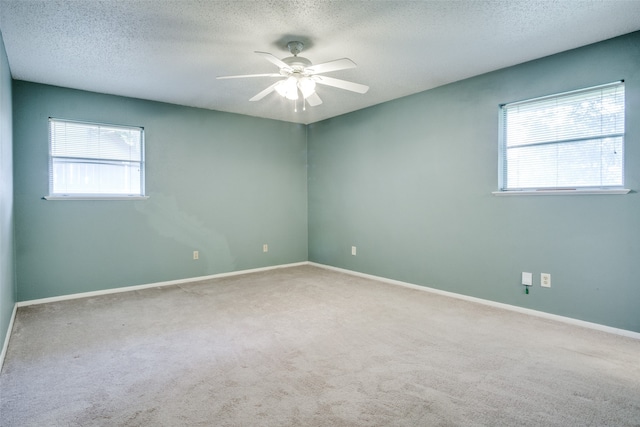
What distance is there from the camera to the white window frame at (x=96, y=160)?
13.1 ft

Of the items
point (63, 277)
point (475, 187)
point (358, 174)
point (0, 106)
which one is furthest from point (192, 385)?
point (358, 174)

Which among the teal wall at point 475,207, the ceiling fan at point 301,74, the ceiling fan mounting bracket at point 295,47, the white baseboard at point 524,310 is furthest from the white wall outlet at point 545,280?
the ceiling fan mounting bracket at point 295,47

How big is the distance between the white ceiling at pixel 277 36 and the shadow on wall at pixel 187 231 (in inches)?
58.9

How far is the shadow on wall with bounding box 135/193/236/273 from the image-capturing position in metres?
4.62

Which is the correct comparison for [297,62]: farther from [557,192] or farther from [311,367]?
[557,192]

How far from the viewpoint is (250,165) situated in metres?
5.53

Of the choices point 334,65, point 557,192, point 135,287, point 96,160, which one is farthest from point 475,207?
point 96,160

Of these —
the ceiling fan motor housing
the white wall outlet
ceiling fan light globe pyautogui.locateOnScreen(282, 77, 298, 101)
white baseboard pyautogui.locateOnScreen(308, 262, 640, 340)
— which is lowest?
white baseboard pyautogui.locateOnScreen(308, 262, 640, 340)

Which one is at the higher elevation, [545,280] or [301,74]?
[301,74]

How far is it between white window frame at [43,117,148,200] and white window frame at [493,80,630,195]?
424 cm

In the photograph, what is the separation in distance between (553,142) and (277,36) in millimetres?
2649

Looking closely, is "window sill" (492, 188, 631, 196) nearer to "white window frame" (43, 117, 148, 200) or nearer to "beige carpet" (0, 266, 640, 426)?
"beige carpet" (0, 266, 640, 426)

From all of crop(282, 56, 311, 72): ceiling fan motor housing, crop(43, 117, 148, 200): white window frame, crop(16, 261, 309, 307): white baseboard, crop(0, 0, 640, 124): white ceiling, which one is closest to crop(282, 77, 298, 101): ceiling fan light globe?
crop(282, 56, 311, 72): ceiling fan motor housing

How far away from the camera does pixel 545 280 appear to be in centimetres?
331
